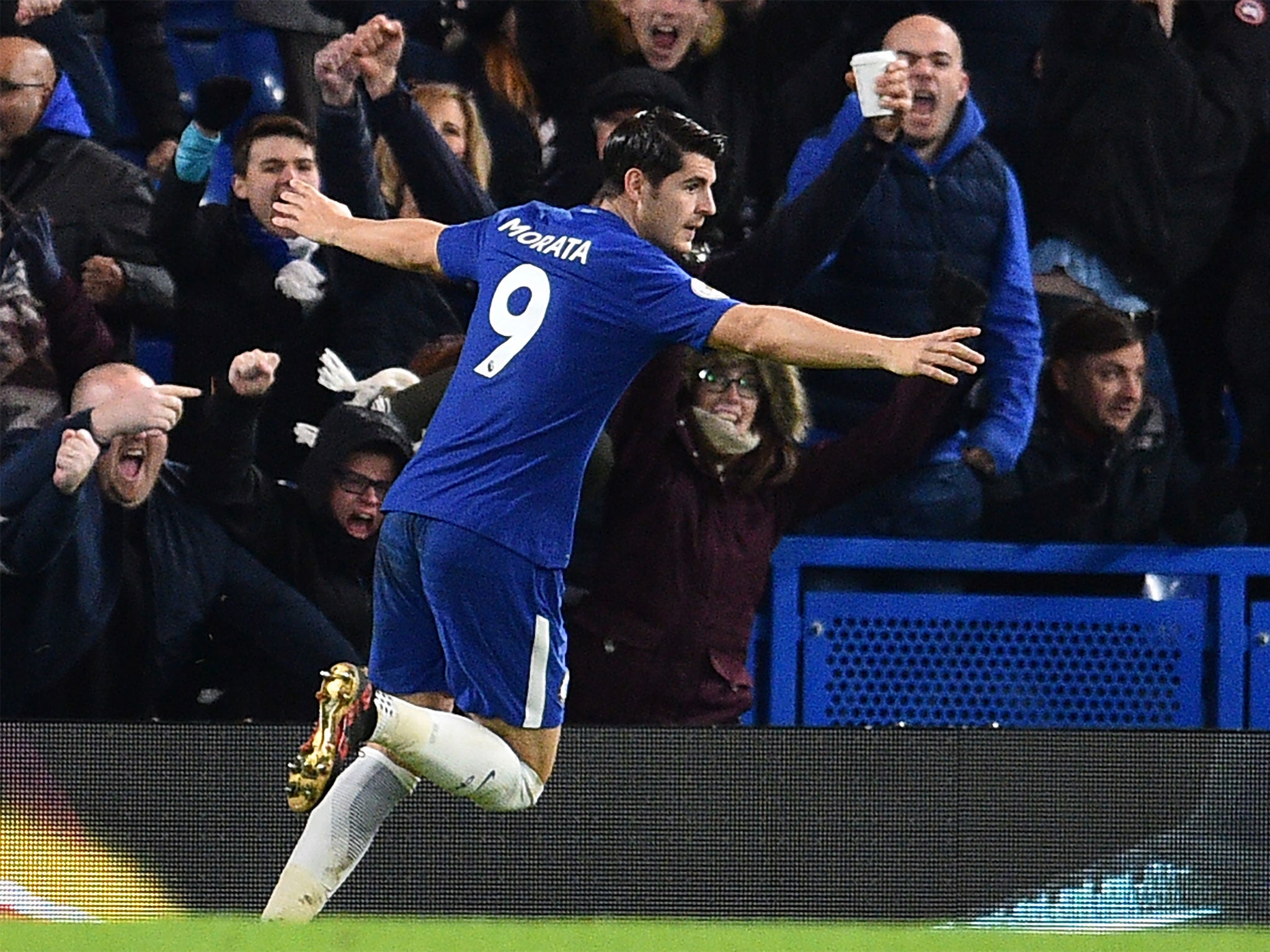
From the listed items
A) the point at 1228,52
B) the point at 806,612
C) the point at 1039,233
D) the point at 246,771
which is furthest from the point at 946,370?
the point at 246,771

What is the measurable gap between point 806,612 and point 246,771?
144 centimetres

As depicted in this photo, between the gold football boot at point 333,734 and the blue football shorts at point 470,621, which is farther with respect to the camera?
the blue football shorts at point 470,621

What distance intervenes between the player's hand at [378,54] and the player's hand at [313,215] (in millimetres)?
831

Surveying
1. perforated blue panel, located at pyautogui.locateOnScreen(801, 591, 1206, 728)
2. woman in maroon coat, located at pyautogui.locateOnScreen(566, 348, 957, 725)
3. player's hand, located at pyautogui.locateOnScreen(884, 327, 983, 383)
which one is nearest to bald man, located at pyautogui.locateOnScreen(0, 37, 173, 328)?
woman in maroon coat, located at pyautogui.locateOnScreen(566, 348, 957, 725)

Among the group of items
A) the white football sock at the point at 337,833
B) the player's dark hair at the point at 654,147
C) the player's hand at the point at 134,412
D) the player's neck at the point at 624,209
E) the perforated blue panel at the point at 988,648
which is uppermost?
the player's dark hair at the point at 654,147

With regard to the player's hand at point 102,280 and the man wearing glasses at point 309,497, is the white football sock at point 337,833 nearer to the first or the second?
the man wearing glasses at point 309,497

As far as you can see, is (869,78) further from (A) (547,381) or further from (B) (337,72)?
(A) (547,381)

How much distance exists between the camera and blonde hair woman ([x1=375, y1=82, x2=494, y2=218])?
16.1 feet

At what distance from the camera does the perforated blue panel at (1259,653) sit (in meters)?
4.85

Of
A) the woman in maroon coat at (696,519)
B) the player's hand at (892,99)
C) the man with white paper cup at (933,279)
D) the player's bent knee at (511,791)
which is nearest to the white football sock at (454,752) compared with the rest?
the player's bent knee at (511,791)

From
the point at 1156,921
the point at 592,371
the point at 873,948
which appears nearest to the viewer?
the point at 873,948

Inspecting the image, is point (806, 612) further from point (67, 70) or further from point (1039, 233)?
point (67, 70)

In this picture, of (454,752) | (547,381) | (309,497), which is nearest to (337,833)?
(454,752)

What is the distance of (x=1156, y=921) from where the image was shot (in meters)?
4.76
